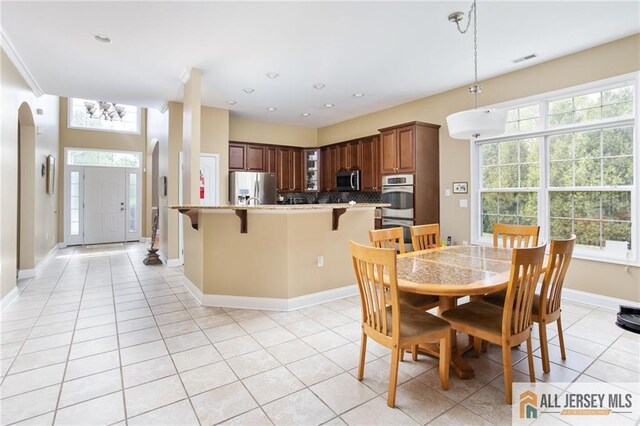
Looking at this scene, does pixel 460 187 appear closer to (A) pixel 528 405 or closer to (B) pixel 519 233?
(B) pixel 519 233

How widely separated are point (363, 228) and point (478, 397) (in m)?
2.48

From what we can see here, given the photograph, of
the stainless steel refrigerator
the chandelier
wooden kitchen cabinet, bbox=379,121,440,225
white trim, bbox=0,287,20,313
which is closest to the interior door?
the chandelier

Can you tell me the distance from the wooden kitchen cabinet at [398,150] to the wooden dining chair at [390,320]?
3.35 metres

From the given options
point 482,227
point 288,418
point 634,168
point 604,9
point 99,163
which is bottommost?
point 288,418

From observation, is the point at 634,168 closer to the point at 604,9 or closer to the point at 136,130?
the point at 604,9

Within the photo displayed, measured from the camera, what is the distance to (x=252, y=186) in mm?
6594

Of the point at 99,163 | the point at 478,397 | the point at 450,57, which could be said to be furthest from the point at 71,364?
the point at 99,163

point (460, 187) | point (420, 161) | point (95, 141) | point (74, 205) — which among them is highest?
point (95, 141)

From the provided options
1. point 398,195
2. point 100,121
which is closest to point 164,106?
point 100,121

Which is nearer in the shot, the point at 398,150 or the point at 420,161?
the point at 420,161

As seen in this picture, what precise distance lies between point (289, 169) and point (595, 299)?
5.75m

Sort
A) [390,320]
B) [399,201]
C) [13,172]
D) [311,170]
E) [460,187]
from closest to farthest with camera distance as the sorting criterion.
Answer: [390,320] → [13,172] → [460,187] → [399,201] → [311,170]

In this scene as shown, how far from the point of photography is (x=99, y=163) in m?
8.39

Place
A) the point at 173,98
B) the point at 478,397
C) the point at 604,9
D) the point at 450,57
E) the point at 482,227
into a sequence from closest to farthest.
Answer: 1. the point at 478,397
2. the point at 604,9
3. the point at 450,57
4. the point at 482,227
5. the point at 173,98
